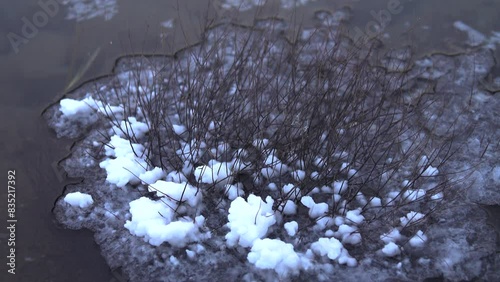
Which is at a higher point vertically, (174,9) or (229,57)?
(174,9)

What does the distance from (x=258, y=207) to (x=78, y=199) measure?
101 centimetres

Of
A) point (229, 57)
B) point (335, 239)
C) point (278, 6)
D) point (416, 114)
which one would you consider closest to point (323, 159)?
point (335, 239)

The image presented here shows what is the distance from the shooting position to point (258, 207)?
2512 mm

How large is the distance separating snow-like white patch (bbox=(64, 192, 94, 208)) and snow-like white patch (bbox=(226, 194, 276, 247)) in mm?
813

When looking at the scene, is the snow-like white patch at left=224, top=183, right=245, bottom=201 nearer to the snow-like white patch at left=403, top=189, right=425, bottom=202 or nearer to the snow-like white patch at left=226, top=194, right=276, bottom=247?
the snow-like white patch at left=226, top=194, right=276, bottom=247

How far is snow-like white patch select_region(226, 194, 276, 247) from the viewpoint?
96.4 inches

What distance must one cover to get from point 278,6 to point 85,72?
1.69m

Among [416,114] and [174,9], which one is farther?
[174,9]

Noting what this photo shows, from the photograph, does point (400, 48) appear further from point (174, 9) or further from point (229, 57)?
point (174, 9)

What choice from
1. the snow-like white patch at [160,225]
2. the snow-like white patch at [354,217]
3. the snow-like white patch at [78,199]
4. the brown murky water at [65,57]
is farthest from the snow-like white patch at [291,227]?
the snow-like white patch at [78,199]

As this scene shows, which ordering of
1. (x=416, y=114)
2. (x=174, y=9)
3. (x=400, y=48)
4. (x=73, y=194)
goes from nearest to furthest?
(x=73, y=194), (x=416, y=114), (x=400, y=48), (x=174, y=9)

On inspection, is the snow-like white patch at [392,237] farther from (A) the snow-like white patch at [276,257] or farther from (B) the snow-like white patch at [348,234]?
(A) the snow-like white patch at [276,257]

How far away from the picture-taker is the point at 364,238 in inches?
100

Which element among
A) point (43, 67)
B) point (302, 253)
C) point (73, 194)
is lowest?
point (302, 253)
